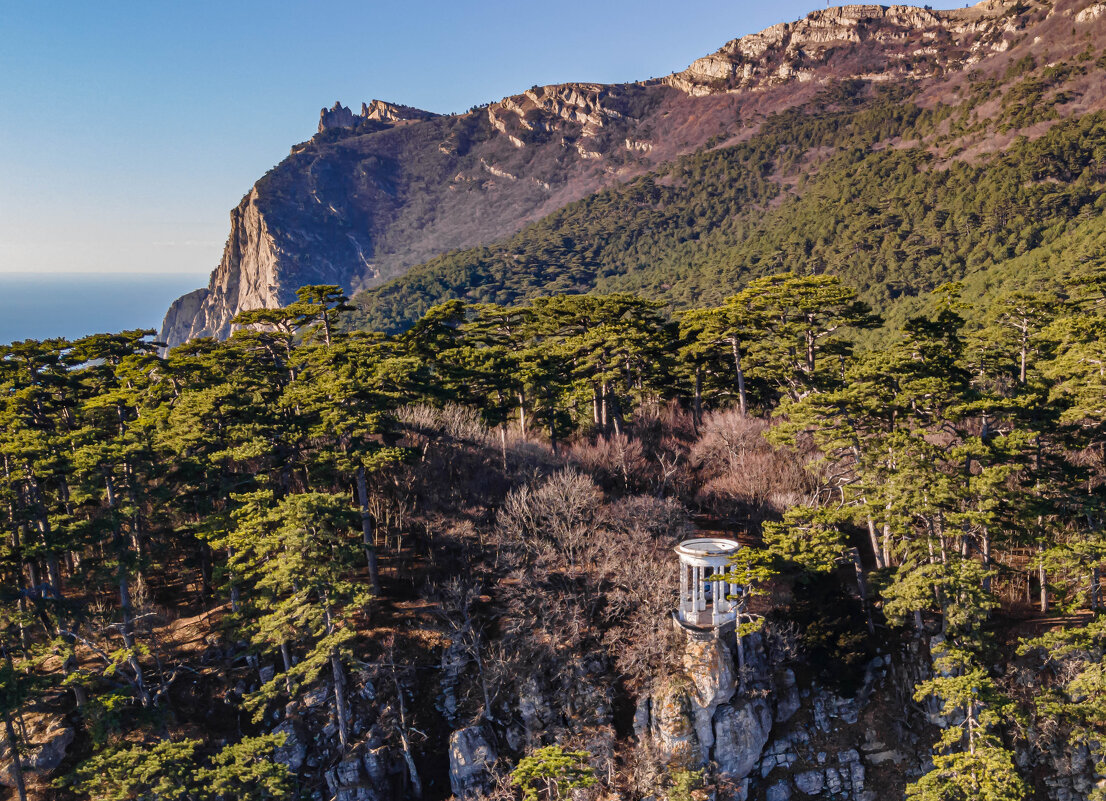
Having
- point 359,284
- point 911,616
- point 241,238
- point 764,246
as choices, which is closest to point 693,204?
point 764,246

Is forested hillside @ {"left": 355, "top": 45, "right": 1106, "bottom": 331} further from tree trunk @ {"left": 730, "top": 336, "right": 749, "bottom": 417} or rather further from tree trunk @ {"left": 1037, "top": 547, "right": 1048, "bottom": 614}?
tree trunk @ {"left": 1037, "top": 547, "right": 1048, "bottom": 614}

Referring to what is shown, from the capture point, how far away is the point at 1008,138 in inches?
3359

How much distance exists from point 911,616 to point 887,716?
12.9 feet

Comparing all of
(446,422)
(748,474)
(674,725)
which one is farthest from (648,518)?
(446,422)

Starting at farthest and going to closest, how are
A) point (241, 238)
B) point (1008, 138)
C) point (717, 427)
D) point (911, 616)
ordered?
point (241, 238) < point (1008, 138) < point (717, 427) < point (911, 616)

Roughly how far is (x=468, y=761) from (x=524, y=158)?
177m

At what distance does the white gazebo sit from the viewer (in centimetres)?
2388

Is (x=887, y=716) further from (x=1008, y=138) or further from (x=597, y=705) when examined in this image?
(x=1008, y=138)

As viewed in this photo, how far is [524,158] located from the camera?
18050 cm

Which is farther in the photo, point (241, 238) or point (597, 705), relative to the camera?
point (241, 238)

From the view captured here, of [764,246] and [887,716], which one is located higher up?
[764,246]

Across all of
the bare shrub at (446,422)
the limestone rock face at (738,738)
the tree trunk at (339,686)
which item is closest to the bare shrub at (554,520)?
the bare shrub at (446,422)

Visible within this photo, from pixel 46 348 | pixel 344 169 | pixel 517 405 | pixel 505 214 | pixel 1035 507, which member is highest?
pixel 344 169

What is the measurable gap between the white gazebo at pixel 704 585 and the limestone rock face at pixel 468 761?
8.39 meters
